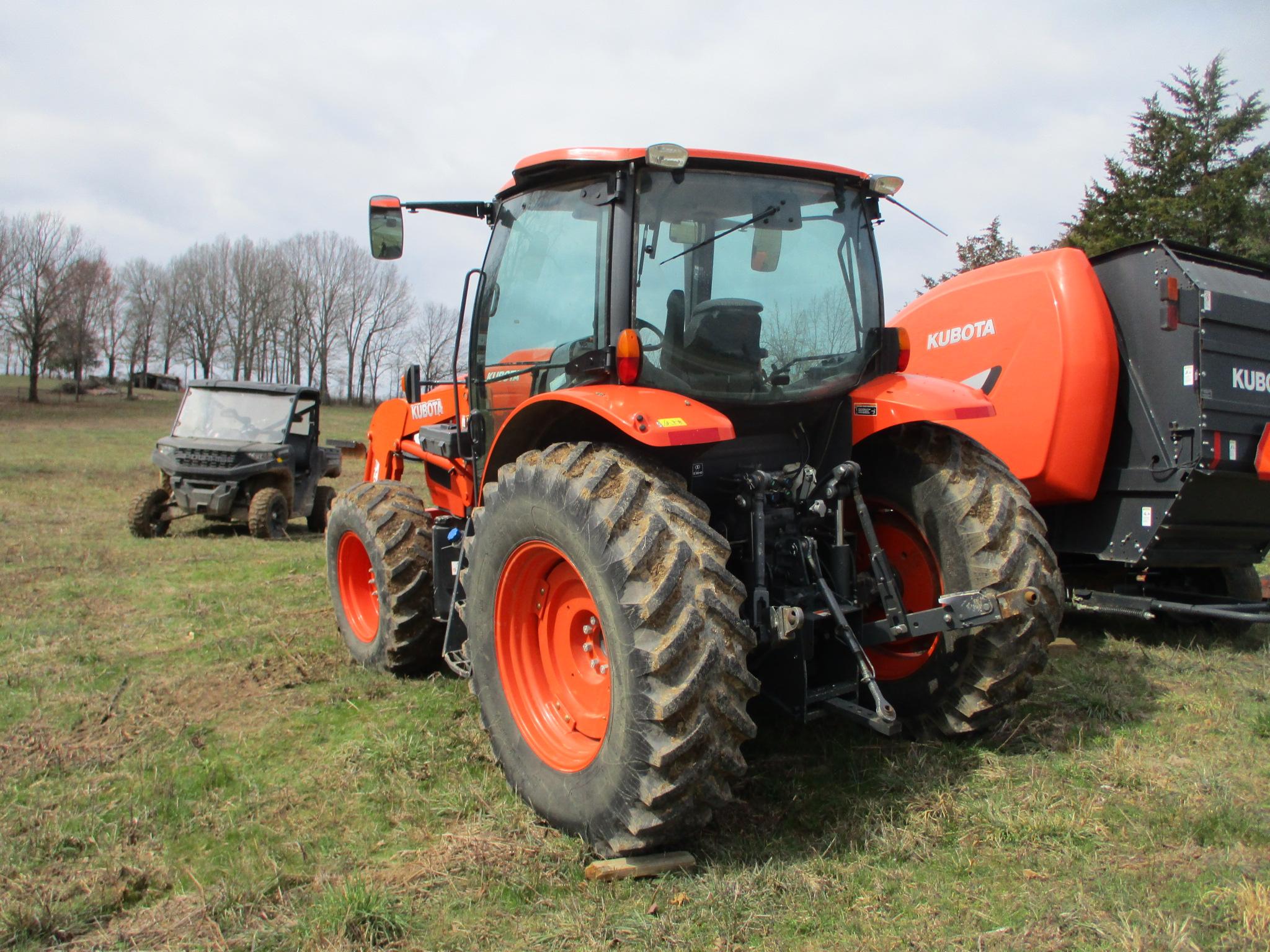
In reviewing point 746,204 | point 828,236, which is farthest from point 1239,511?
point 746,204

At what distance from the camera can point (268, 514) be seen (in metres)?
10.5

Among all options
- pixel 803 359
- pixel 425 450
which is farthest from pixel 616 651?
pixel 425 450

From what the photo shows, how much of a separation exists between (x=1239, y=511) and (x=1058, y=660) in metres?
1.49

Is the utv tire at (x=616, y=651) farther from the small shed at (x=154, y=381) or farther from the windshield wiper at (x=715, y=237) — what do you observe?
the small shed at (x=154, y=381)

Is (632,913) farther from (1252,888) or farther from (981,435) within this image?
(981,435)

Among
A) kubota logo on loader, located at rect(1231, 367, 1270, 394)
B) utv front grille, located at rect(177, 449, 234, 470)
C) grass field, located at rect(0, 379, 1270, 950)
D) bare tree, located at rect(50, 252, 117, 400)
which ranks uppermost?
bare tree, located at rect(50, 252, 117, 400)

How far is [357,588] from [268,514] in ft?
18.4

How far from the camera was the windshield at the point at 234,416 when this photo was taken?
11.3 metres

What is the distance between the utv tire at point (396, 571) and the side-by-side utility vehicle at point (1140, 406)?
323 cm

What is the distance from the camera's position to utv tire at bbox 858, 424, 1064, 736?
3.36 metres

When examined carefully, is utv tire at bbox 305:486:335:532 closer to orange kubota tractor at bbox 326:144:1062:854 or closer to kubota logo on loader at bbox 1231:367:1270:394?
orange kubota tractor at bbox 326:144:1062:854

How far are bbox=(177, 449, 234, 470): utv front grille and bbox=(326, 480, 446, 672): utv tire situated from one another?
6.11 metres

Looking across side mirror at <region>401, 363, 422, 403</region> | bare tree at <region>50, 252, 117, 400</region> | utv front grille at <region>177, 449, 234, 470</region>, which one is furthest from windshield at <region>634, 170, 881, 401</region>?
bare tree at <region>50, 252, 117, 400</region>

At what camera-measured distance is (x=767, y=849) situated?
2877 mm
